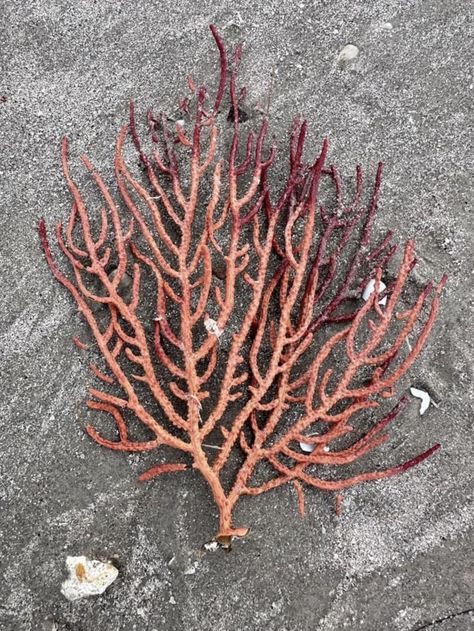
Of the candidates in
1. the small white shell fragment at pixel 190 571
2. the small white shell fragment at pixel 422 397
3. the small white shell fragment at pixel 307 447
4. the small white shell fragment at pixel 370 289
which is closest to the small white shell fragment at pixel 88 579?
the small white shell fragment at pixel 190 571

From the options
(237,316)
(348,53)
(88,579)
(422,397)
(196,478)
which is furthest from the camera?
(348,53)

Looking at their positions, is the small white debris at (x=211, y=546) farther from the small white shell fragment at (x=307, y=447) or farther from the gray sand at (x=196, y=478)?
the small white shell fragment at (x=307, y=447)

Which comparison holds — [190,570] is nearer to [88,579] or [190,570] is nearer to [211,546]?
[211,546]

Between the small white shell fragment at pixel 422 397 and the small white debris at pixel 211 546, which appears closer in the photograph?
the small white debris at pixel 211 546

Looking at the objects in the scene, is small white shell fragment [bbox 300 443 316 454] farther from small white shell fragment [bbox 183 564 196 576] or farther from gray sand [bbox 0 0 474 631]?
small white shell fragment [bbox 183 564 196 576]

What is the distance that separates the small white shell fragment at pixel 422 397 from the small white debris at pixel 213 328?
2.57 feet

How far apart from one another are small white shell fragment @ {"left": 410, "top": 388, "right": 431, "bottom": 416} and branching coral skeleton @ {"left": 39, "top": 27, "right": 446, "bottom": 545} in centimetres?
9

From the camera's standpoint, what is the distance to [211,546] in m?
2.23

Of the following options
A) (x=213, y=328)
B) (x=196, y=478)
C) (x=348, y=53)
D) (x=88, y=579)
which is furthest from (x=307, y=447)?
(x=348, y=53)

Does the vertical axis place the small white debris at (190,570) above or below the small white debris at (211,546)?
below

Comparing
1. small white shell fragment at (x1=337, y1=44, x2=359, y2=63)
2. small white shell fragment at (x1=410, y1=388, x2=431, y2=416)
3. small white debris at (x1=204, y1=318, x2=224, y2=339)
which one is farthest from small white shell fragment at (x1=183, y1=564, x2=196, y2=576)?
small white shell fragment at (x1=337, y1=44, x2=359, y2=63)

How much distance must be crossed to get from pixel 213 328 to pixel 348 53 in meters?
1.51

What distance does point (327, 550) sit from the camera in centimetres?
226

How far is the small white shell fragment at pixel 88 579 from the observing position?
2170 mm
